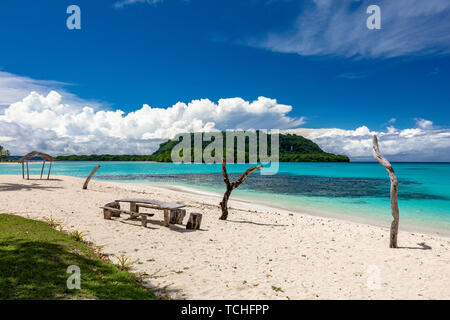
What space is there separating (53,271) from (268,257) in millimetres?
6077

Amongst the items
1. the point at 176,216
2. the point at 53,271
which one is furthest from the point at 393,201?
the point at 53,271

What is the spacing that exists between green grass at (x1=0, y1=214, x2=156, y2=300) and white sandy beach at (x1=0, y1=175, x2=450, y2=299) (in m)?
0.79

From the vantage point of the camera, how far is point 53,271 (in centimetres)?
545

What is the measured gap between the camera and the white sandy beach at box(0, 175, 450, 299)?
6.13 metres

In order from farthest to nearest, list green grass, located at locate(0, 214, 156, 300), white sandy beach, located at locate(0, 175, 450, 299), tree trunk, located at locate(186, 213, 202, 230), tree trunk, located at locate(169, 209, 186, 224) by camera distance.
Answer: tree trunk, located at locate(169, 209, 186, 224), tree trunk, located at locate(186, 213, 202, 230), white sandy beach, located at locate(0, 175, 450, 299), green grass, located at locate(0, 214, 156, 300)

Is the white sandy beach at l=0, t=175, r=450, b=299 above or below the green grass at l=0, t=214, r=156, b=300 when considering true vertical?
below

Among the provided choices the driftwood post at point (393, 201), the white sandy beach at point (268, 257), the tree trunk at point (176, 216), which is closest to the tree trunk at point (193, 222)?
the white sandy beach at point (268, 257)

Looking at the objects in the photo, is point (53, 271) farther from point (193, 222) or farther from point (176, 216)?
point (176, 216)

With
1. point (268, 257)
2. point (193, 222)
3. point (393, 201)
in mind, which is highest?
point (393, 201)

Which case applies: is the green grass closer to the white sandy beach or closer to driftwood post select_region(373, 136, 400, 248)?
the white sandy beach

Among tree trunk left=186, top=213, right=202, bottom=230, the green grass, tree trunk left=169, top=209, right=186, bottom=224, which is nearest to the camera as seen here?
the green grass

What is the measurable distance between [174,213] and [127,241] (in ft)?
10.4

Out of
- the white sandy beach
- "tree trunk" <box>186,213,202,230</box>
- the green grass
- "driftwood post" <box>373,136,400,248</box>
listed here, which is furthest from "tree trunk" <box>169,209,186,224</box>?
"driftwood post" <box>373,136,400,248</box>
